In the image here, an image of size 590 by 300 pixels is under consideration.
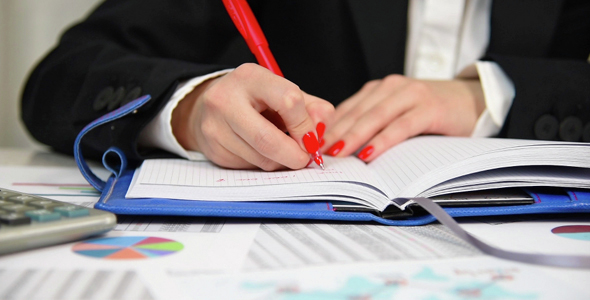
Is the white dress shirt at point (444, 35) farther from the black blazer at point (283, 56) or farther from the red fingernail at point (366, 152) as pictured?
the red fingernail at point (366, 152)

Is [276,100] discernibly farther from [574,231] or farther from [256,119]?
[574,231]

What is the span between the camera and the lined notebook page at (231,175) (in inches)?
19.6

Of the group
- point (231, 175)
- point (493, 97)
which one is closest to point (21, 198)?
point (231, 175)

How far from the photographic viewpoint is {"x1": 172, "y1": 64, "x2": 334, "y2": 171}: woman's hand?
0.51m

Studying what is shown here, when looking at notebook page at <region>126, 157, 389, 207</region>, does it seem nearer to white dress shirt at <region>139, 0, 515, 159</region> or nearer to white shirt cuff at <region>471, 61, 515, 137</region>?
white shirt cuff at <region>471, 61, 515, 137</region>

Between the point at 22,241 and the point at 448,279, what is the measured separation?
12.8 inches

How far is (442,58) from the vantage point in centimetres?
105

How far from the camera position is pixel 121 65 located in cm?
70

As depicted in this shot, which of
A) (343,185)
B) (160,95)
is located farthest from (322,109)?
(160,95)

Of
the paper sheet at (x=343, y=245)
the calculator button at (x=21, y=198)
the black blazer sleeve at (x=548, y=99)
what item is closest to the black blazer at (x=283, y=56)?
the black blazer sleeve at (x=548, y=99)

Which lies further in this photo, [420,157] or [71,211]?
[420,157]

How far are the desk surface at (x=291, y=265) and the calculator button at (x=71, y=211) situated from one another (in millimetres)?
26

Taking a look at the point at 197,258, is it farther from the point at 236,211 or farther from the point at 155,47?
the point at 155,47

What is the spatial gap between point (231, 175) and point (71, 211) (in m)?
0.22
